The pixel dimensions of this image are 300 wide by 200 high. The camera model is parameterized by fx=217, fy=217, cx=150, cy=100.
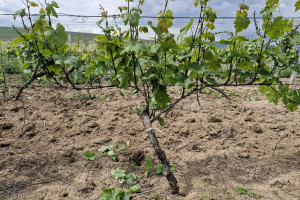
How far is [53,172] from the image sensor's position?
2320 mm

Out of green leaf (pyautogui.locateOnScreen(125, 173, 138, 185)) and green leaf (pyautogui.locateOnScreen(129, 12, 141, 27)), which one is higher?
green leaf (pyautogui.locateOnScreen(129, 12, 141, 27))

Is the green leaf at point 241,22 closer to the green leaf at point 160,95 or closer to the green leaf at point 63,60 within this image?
the green leaf at point 160,95

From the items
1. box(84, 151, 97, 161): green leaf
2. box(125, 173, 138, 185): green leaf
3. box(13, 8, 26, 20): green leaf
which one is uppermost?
box(13, 8, 26, 20): green leaf

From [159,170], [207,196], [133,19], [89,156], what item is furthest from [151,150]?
[133,19]

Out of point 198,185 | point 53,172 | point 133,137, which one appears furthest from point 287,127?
point 53,172

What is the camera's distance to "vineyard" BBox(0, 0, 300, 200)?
175 centimetres

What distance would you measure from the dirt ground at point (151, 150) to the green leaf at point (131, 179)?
8 centimetres

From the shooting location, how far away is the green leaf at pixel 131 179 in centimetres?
212

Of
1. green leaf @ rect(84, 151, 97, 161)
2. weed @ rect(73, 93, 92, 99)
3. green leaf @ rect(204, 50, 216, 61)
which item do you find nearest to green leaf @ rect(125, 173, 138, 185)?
green leaf @ rect(84, 151, 97, 161)

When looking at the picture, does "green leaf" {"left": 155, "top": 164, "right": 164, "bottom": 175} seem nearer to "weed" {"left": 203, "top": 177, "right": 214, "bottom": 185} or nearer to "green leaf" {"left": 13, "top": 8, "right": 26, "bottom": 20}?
"weed" {"left": 203, "top": 177, "right": 214, "bottom": 185}

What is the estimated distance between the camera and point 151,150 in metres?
2.68

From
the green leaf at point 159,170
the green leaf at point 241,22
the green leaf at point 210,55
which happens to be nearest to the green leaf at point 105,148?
the green leaf at point 159,170

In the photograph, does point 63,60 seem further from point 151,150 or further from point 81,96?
point 81,96

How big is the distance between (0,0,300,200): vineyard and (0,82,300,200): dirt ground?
0.04ft
